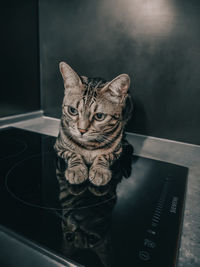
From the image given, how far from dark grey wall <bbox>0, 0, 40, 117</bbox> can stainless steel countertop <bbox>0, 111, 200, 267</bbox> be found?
0.10 m

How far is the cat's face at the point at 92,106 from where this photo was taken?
2.31 feet

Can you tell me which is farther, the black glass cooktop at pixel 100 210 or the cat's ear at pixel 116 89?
the cat's ear at pixel 116 89

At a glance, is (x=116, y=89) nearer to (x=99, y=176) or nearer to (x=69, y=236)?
(x=99, y=176)

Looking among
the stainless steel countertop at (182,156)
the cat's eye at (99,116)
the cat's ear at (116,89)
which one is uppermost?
the cat's ear at (116,89)

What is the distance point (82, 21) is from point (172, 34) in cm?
51

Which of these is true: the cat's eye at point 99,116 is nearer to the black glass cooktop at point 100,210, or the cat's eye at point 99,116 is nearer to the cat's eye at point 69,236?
the black glass cooktop at point 100,210

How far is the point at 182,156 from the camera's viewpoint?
96 centimetres

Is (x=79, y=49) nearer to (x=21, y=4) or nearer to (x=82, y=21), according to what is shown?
(x=82, y=21)

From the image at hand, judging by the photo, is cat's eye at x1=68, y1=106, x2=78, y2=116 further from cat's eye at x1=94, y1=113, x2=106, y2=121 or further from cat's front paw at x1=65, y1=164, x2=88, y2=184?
cat's front paw at x1=65, y1=164, x2=88, y2=184

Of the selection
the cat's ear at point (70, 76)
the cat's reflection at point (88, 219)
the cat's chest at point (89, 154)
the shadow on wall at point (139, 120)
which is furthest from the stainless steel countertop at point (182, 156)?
the cat's ear at point (70, 76)

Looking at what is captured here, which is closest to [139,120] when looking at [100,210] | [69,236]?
[100,210]

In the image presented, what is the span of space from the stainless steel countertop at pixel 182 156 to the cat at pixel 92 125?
253mm

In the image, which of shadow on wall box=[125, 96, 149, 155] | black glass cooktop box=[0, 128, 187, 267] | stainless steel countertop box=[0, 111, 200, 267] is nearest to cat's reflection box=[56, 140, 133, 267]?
black glass cooktop box=[0, 128, 187, 267]

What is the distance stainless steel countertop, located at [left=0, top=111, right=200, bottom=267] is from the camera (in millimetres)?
447
